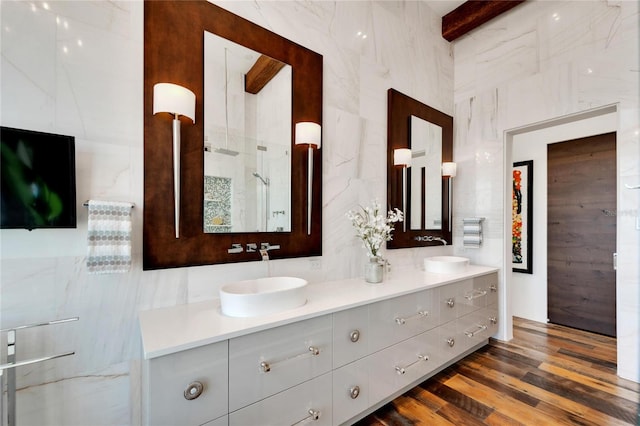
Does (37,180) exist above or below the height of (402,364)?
above

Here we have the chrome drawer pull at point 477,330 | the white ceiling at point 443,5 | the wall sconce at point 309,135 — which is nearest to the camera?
the wall sconce at point 309,135

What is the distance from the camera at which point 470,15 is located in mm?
3014

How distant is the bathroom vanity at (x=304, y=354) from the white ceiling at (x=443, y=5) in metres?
2.90

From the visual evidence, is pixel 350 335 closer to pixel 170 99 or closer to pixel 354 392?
pixel 354 392

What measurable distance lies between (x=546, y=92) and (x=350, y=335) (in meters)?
2.92

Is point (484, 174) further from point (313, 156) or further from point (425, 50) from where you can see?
point (313, 156)

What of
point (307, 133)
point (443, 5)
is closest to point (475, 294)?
point (307, 133)

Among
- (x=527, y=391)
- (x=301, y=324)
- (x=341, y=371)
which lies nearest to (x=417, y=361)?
(x=341, y=371)

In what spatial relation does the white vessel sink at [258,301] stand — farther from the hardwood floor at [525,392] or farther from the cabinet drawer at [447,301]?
the cabinet drawer at [447,301]

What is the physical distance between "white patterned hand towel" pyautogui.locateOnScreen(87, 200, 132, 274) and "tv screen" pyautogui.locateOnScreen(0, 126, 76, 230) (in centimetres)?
10

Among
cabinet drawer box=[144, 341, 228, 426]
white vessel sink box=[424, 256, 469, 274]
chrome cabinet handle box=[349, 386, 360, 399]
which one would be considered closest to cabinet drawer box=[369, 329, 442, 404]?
chrome cabinet handle box=[349, 386, 360, 399]

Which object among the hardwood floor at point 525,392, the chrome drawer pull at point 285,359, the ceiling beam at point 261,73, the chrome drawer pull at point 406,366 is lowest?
the hardwood floor at point 525,392

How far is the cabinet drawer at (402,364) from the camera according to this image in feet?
5.64

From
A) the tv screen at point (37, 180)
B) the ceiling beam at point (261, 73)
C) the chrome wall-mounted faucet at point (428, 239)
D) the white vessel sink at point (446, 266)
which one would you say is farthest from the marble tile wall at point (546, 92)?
the tv screen at point (37, 180)
